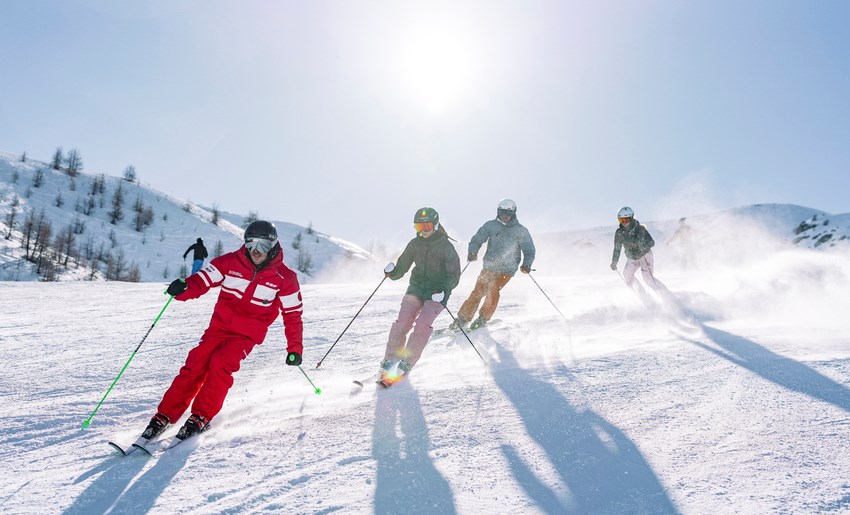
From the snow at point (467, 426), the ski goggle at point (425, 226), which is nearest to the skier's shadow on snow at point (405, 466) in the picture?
the snow at point (467, 426)

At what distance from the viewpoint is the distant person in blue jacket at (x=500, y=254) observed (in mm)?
7277

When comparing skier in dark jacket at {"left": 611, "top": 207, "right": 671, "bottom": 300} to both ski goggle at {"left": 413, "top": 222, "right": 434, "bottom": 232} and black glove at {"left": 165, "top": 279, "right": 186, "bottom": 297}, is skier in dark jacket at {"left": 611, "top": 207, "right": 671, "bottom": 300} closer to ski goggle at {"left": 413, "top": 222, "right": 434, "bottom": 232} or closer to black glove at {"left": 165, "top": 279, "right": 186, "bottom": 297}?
ski goggle at {"left": 413, "top": 222, "right": 434, "bottom": 232}

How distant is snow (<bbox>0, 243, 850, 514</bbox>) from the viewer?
219 centimetres

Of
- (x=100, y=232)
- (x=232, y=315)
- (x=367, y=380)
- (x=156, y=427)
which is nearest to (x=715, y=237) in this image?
(x=367, y=380)

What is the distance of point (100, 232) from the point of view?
138ft

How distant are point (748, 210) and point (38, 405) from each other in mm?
76518

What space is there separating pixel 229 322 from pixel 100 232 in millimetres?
48801

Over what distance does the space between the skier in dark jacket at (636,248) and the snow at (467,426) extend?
112 inches

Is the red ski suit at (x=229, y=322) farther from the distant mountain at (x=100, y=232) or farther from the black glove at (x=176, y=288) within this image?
the distant mountain at (x=100, y=232)

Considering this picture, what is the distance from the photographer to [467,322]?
23.5ft

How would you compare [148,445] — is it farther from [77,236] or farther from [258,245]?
[77,236]

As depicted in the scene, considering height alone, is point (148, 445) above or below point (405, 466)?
below

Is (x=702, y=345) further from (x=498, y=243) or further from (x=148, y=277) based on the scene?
(x=148, y=277)

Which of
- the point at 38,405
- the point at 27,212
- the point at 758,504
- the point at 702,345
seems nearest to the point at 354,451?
the point at 758,504
